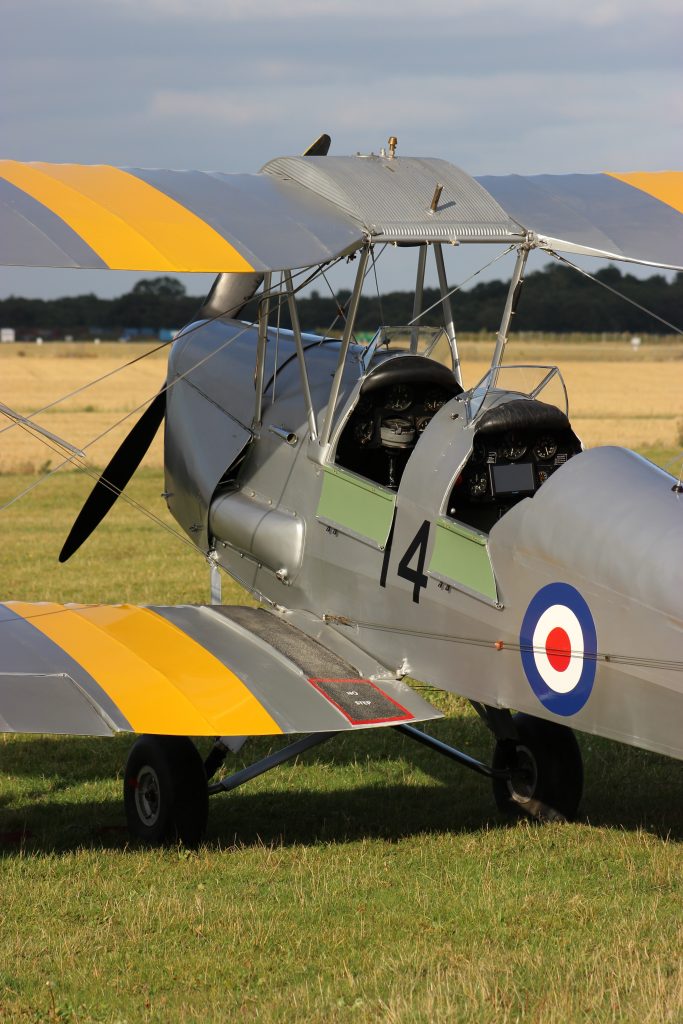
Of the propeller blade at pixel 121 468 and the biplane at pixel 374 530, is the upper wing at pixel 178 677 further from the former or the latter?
the propeller blade at pixel 121 468

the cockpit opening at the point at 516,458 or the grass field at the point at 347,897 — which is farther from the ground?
the cockpit opening at the point at 516,458

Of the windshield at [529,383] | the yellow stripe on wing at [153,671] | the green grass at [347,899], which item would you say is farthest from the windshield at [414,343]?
the green grass at [347,899]

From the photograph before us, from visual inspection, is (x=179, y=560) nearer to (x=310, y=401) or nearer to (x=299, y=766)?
(x=299, y=766)

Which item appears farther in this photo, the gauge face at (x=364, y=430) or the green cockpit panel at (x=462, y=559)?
the gauge face at (x=364, y=430)

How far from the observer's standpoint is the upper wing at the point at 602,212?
6.82 m

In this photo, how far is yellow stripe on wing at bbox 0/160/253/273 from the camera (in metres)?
6.05

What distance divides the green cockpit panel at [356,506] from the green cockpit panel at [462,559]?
1.21ft

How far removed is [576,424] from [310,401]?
25690 millimetres

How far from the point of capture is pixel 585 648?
213 inches

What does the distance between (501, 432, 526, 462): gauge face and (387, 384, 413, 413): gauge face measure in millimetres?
890

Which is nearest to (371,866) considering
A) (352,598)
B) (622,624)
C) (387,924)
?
(387,924)

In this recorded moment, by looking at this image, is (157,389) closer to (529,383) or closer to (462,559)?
(529,383)

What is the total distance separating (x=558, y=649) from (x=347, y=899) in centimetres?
136

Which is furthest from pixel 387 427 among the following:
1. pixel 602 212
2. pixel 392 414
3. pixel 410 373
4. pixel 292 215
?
pixel 602 212
